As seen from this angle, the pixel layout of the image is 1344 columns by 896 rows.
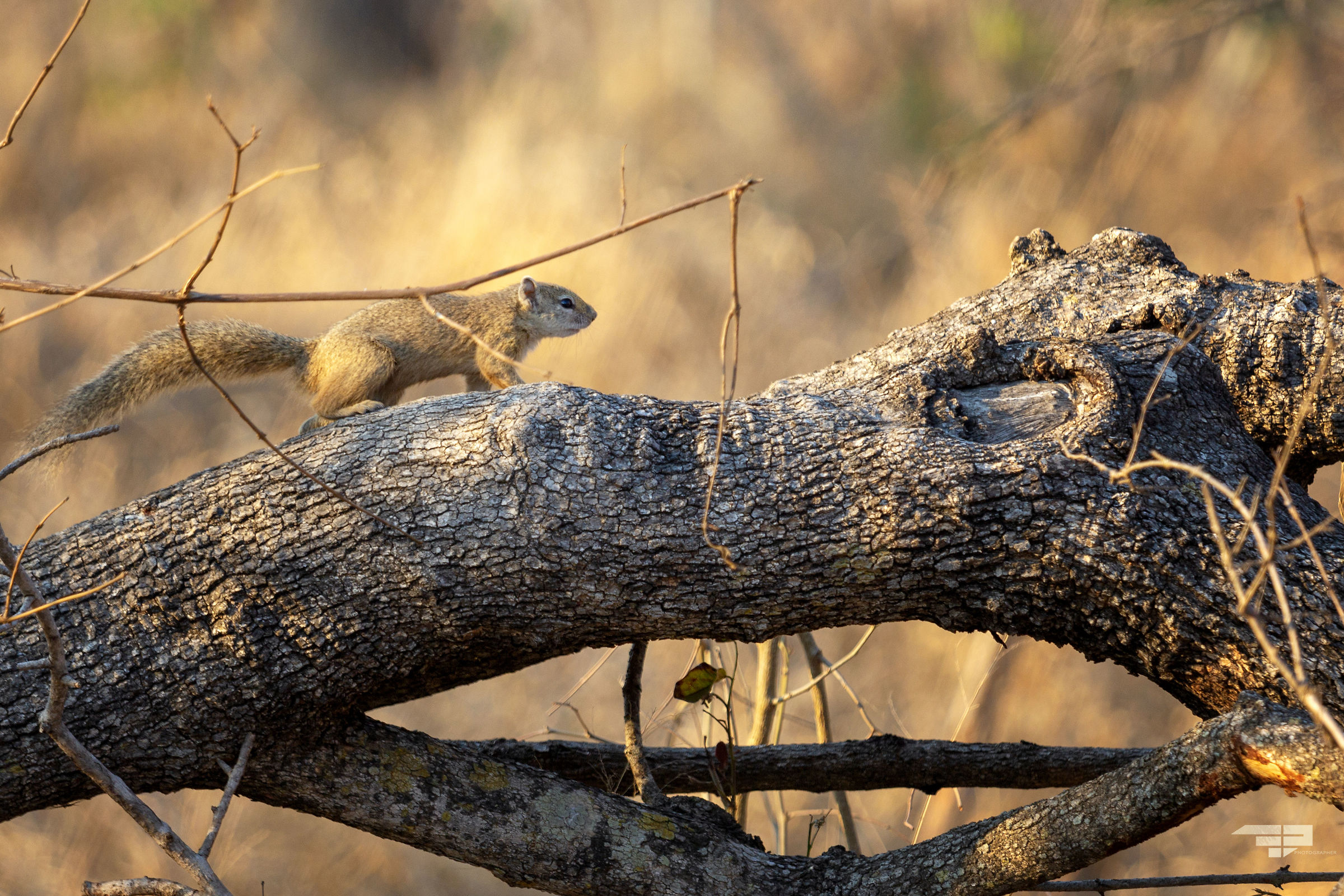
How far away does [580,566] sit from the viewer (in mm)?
1851

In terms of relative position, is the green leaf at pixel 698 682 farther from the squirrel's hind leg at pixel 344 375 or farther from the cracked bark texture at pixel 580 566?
the squirrel's hind leg at pixel 344 375

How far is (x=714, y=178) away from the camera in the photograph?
731cm

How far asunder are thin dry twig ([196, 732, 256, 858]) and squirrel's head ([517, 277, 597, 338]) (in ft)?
7.46

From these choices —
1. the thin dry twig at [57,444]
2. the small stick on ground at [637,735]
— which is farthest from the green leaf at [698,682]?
the thin dry twig at [57,444]

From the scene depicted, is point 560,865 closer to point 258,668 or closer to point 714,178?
point 258,668

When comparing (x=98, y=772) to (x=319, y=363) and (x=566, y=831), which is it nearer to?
(x=566, y=831)

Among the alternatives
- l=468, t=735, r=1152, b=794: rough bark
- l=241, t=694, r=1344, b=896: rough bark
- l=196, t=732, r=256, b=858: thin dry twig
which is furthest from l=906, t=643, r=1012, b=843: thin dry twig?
l=196, t=732, r=256, b=858: thin dry twig

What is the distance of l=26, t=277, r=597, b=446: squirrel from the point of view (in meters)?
2.60

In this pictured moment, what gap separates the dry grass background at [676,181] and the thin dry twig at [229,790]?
13.4ft

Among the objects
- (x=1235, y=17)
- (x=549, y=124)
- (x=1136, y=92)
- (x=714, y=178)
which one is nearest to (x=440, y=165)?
(x=549, y=124)

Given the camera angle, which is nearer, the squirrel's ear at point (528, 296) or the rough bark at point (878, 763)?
the rough bark at point (878, 763)

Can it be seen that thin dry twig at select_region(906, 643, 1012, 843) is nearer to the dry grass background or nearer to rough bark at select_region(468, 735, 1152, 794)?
rough bark at select_region(468, 735, 1152, 794)

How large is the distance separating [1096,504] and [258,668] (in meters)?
1.49

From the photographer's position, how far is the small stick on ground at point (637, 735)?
2135 millimetres
